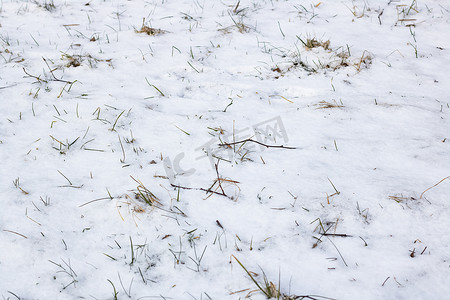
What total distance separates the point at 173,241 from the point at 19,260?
74 centimetres

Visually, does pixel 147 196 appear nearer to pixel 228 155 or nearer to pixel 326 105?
pixel 228 155

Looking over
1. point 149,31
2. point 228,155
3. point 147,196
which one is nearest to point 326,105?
point 228,155

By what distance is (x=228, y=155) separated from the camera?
2539 mm

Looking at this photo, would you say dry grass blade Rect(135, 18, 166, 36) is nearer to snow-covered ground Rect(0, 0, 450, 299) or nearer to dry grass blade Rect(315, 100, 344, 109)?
snow-covered ground Rect(0, 0, 450, 299)

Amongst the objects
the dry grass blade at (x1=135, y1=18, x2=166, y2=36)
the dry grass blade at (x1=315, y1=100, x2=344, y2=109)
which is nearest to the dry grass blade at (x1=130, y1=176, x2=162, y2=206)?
the dry grass blade at (x1=315, y1=100, x2=344, y2=109)

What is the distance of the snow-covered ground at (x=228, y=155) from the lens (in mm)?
1841

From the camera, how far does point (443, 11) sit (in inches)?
158

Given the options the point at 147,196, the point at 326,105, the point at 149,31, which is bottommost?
the point at 147,196

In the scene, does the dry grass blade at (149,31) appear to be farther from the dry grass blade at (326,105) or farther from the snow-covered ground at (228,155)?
the dry grass blade at (326,105)

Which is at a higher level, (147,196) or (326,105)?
(326,105)

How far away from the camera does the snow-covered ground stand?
184cm

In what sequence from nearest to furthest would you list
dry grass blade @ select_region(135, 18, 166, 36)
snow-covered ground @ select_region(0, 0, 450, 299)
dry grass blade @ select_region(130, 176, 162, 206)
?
snow-covered ground @ select_region(0, 0, 450, 299) → dry grass blade @ select_region(130, 176, 162, 206) → dry grass blade @ select_region(135, 18, 166, 36)

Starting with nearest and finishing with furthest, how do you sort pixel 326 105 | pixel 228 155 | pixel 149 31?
pixel 228 155 → pixel 326 105 → pixel 149 31

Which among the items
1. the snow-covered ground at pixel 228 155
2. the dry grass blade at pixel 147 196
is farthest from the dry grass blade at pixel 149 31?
the dry grass blade at pixel 147 196
